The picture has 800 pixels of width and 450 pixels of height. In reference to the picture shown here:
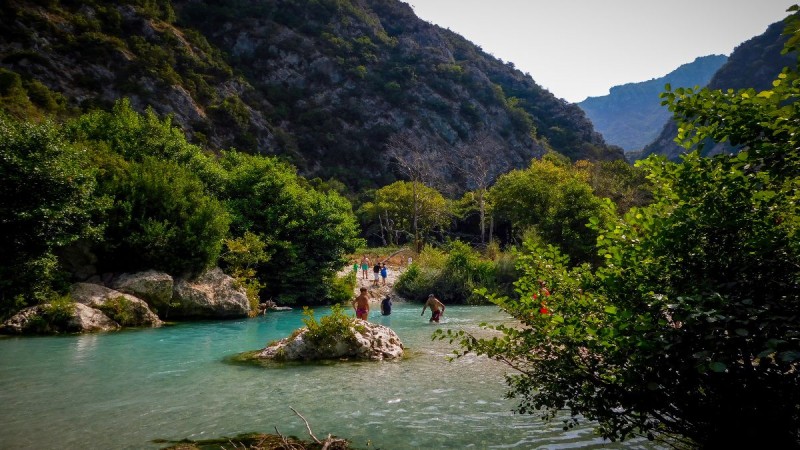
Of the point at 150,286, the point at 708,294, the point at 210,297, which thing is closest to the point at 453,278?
the point at 210,297

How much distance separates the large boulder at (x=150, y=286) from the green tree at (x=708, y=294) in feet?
66.9

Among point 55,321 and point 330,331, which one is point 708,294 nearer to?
point 330,331

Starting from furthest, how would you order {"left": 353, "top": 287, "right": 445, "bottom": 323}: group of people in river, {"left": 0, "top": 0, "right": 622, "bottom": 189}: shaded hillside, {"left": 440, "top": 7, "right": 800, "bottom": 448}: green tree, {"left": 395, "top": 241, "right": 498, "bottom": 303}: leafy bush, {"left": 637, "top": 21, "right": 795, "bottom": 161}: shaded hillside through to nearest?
1. {"left": 637, "top": 21, "right": 795, "bottom": 161}: shaded hillside
2. {"left": 0, "top": 0, "right": 622, "bottom": 189}: shaded hillside
3. {"left": 395, "top": 241, "right": 498, "bottom": 303}: leafy bush
4. {"left": 353, "top": 287, "right": 445, "bottom": 323}: group of people in river
5. {"left": 440, "top": 7, "right": 800, "bottom": 448}: green tree

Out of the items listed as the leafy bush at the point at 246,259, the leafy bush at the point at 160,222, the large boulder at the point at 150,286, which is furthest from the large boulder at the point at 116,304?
the leafy bush at the point at 246,259

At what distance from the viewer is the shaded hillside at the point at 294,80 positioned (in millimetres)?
64812

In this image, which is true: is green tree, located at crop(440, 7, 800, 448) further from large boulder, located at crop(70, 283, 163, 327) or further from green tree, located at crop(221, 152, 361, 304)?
green tree, located at crop(221, 152, 361, 304)

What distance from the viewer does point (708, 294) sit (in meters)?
3.67

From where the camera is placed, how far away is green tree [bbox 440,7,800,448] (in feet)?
11.3

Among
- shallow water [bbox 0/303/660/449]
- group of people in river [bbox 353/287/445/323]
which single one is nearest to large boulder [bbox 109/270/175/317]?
shallow water [bbox 0/303/660/449]

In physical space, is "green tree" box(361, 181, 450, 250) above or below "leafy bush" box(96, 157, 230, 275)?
above

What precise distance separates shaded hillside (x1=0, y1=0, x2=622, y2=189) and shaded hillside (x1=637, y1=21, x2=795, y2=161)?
2642cm

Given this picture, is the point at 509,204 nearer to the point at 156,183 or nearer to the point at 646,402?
the point at 156,183

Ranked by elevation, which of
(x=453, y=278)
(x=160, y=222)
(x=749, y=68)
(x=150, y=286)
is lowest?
(x=453, y=278)

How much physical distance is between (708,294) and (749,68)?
168 metres
